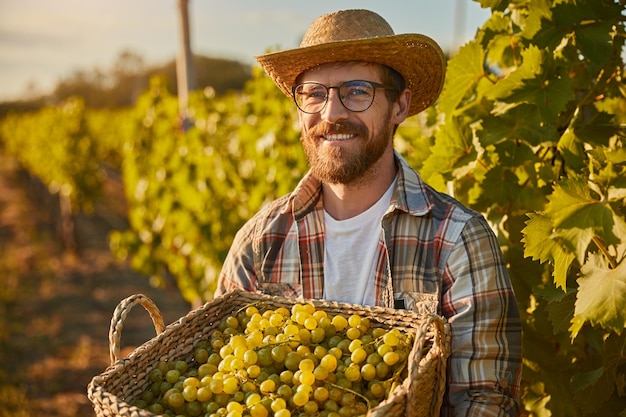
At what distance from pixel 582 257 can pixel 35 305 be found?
1000cm

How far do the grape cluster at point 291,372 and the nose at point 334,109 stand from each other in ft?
2.21

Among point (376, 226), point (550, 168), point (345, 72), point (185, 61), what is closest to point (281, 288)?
point (376, 226)

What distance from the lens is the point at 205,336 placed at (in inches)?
81.0

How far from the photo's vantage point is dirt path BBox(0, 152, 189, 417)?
22.9 ft

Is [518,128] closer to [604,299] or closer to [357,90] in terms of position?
[357,90]

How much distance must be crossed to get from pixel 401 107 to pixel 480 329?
3.02 ft

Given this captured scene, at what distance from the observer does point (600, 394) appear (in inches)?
82.2

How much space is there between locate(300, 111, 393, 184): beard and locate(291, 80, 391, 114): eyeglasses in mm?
67

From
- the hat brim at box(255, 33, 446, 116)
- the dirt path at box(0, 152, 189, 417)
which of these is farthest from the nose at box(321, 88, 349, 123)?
the dirt path at box(0, 152, 189, 417)

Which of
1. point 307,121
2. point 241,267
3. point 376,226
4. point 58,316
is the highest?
point 307,121

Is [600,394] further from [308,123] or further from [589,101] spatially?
[308,123]

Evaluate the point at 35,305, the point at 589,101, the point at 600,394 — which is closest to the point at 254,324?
the point at 600,394

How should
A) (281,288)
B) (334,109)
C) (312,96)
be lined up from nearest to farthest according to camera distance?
1. (334,109)
2. (312,96)
3. (281,288)

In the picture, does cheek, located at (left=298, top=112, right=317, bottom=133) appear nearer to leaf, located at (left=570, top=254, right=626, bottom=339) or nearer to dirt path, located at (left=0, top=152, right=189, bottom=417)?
leaf, located at (left=570, top=254, right=626, bottom=339)
